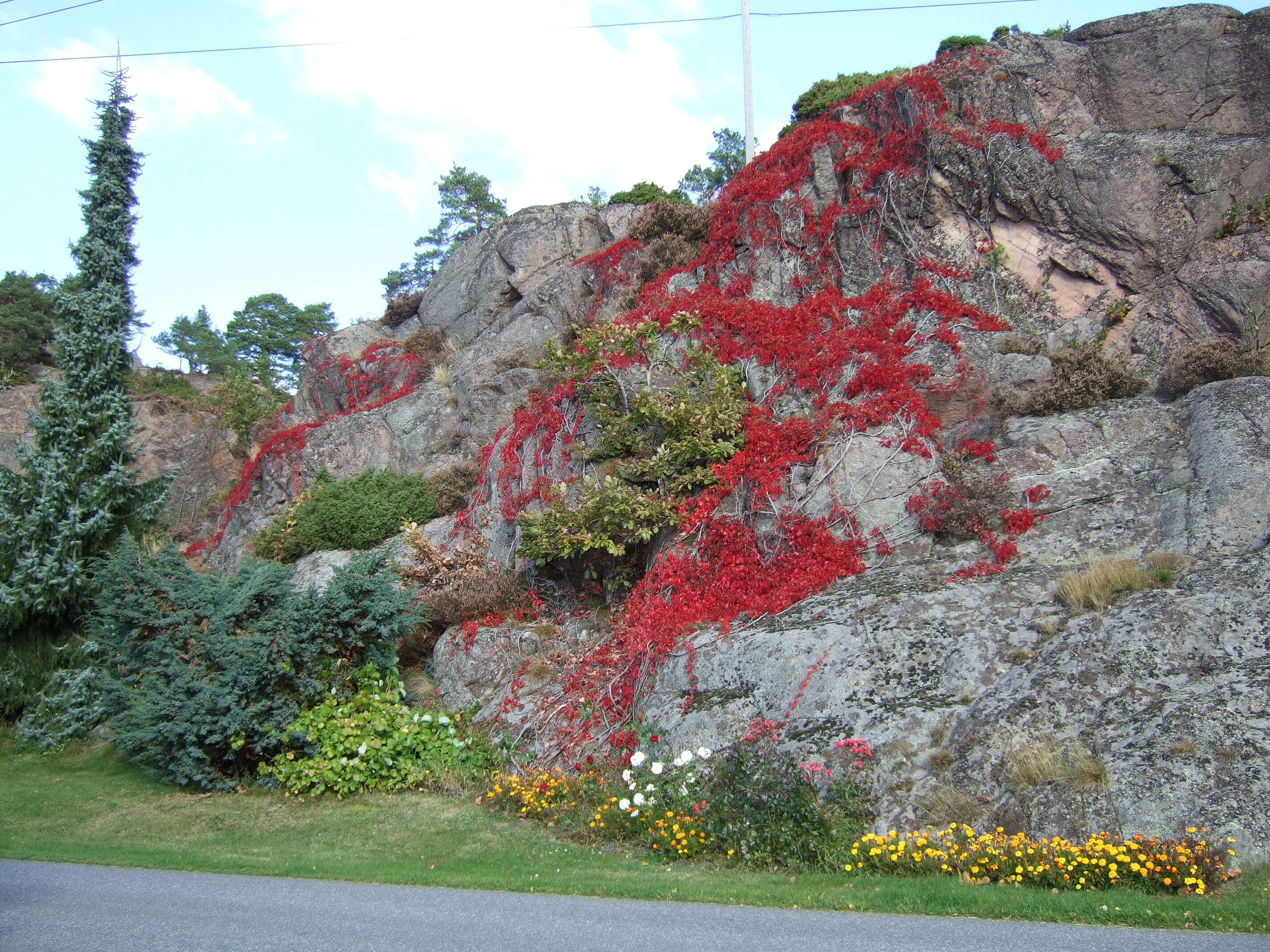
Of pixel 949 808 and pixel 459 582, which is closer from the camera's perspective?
pixel 949 808

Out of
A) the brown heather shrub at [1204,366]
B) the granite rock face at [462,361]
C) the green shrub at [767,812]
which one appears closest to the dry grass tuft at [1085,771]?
the green shrub at [767,812]

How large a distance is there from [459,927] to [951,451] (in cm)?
971

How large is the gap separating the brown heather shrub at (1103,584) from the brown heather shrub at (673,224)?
1367 cm

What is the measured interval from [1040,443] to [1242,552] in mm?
3411

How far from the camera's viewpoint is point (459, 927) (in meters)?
6.80

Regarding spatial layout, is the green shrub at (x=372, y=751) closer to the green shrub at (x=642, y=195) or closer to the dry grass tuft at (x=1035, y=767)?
the dry grass tuft at (x=1035, y=767)

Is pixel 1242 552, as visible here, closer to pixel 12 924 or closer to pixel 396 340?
pixel 12 924

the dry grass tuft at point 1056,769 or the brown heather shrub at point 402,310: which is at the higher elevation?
the brown heather shrub at point 402,310

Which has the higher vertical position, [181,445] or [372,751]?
[181,445]

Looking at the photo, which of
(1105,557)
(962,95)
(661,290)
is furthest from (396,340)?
(1105,557)

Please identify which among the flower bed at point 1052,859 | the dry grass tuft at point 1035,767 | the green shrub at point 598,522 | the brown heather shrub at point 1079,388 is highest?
the brown heather shrub at point 1079,388

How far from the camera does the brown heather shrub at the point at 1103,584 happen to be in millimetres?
9680

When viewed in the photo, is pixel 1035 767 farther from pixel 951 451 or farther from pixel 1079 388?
pixel 1079 388

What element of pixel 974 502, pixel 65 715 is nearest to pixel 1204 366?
pixel 974 502
